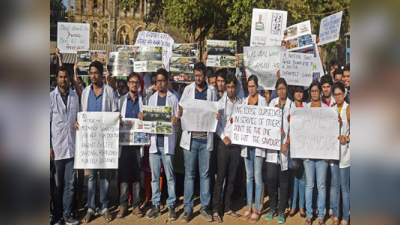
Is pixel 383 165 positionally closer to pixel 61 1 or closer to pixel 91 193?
pixel 91 193

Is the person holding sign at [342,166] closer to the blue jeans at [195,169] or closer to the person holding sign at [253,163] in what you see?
the person holding sign at [253,163]

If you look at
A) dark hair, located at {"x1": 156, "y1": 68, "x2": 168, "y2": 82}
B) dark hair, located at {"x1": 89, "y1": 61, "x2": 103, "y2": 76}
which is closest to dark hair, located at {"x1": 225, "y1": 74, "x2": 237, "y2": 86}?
dark hair, located at {"x1": 156, "y1": 68, "x2": 168, "y2": 82}

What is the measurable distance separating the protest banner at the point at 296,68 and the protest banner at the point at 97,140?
2705 millimetres

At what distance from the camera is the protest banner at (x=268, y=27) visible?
699 centimetres

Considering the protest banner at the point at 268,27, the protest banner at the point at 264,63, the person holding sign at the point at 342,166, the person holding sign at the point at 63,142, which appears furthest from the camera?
the protest banner at the point at 268,27

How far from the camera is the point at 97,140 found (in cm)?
632

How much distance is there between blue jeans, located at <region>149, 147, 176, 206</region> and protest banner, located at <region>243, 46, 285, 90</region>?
1.87m

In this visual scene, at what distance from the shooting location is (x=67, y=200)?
6.27 meters

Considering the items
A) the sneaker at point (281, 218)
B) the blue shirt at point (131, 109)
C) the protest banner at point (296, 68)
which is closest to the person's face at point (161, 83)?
the blue shirt at point (131, 109)

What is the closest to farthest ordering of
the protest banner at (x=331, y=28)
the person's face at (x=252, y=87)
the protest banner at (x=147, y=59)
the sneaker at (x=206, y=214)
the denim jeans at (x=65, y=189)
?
the denim jeans at (x=65, y=189), the person's face at (x=252, y=87), the sneaker at (x=206, y=214), the protest banner at (x=147, y=59), the protest banner at (x=331, y=28)

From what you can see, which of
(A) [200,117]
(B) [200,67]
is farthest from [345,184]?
(B) [200,67]

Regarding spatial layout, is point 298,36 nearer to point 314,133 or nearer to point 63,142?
point 314,133

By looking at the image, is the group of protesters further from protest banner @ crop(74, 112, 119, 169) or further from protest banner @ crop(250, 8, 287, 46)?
protest banner @ crop(250, 8, 287, 46)

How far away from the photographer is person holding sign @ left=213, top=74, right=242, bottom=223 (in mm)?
6508
